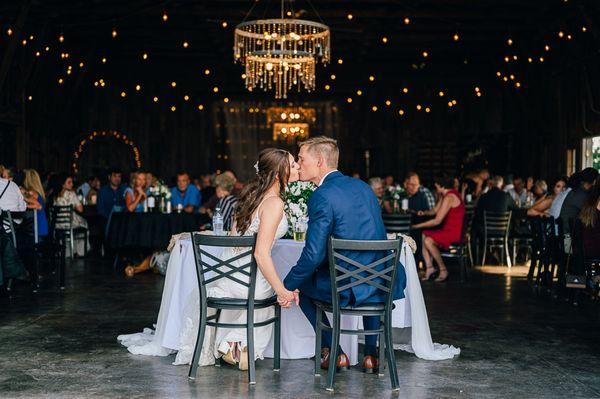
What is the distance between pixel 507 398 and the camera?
459cm

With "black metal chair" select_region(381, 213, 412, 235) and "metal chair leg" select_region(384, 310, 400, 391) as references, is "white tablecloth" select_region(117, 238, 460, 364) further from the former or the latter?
"black metal chair" select_region(381, 213, 412, 235)

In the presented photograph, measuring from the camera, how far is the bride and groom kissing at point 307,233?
4.77 meters

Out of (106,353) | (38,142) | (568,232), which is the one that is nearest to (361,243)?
(106,353)

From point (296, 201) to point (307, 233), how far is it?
1122 mm

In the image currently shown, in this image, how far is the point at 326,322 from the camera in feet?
17.0

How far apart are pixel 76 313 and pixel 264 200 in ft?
10.3

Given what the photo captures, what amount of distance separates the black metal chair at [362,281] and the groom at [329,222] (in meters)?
0.06

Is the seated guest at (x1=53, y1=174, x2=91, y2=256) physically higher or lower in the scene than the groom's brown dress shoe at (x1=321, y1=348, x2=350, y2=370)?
higher

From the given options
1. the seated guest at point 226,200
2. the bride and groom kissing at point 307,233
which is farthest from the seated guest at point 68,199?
the bride and groom kissing at point 307,233

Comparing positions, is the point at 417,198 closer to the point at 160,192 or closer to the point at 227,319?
the point at 160,192

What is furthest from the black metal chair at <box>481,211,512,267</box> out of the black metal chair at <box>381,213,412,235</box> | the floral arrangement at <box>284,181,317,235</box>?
the floral arrangement at <box>284,181,317,235</box>

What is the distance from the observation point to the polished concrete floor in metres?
4.74

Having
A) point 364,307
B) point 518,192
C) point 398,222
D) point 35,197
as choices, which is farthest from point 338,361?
point 518,192

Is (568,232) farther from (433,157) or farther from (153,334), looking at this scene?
(433,157)
